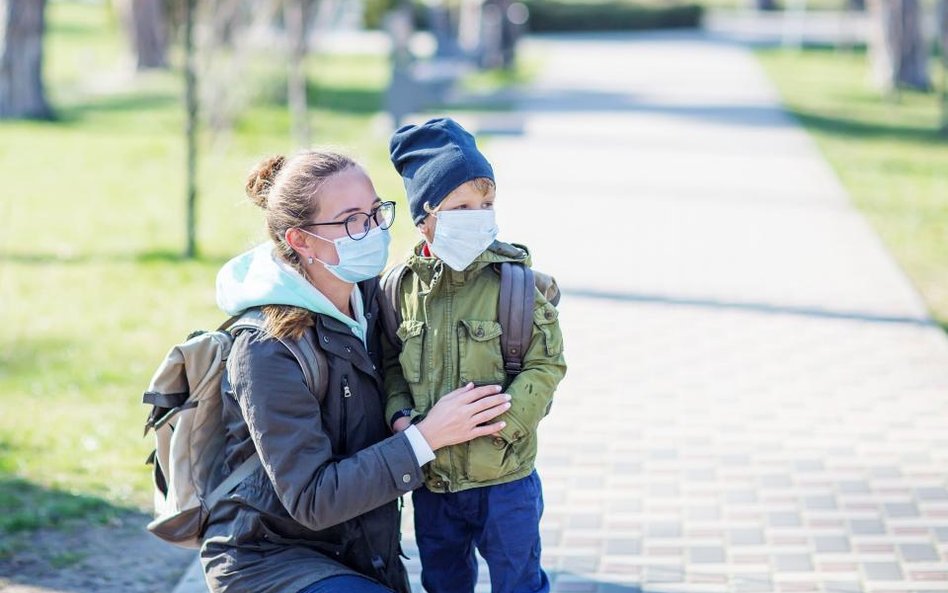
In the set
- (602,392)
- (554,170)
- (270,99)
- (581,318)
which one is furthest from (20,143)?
(602,392)

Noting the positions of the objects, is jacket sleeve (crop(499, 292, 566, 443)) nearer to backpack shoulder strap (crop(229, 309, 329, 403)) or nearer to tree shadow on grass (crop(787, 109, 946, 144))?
backpack shoulder strap (crop(229, 309, 329, 403))

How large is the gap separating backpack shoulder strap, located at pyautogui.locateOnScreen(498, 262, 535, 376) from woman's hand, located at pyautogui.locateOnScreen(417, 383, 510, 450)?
0.40 ft

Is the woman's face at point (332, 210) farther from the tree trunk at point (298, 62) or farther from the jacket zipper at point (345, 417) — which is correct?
the tree trunk at point (298, 62)

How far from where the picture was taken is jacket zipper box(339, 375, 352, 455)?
3.03 meters

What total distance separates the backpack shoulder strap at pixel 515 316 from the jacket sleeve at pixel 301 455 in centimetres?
35

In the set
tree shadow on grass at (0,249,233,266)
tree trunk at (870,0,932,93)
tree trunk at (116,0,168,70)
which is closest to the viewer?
tree shadow on grass at (0,249,233,266)

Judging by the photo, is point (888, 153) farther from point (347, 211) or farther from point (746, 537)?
point (347, 211)

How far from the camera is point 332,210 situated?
3045 millimetres

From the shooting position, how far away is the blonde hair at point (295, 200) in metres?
2.98

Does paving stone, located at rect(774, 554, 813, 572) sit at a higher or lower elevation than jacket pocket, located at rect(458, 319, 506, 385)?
lower

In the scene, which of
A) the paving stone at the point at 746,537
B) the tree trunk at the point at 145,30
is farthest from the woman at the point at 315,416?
the tree trunk at the point at 145,30

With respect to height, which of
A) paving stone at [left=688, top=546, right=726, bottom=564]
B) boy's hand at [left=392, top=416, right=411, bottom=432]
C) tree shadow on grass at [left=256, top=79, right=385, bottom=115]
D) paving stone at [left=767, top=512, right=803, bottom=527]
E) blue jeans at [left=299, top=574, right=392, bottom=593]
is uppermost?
tree shadow on grass at [left=256, top=79, right=385, bottom=115]

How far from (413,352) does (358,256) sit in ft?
0.89

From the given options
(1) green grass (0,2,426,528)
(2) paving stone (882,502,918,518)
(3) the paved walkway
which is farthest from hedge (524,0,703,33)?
(2) paving stone (882,502,918,518)
